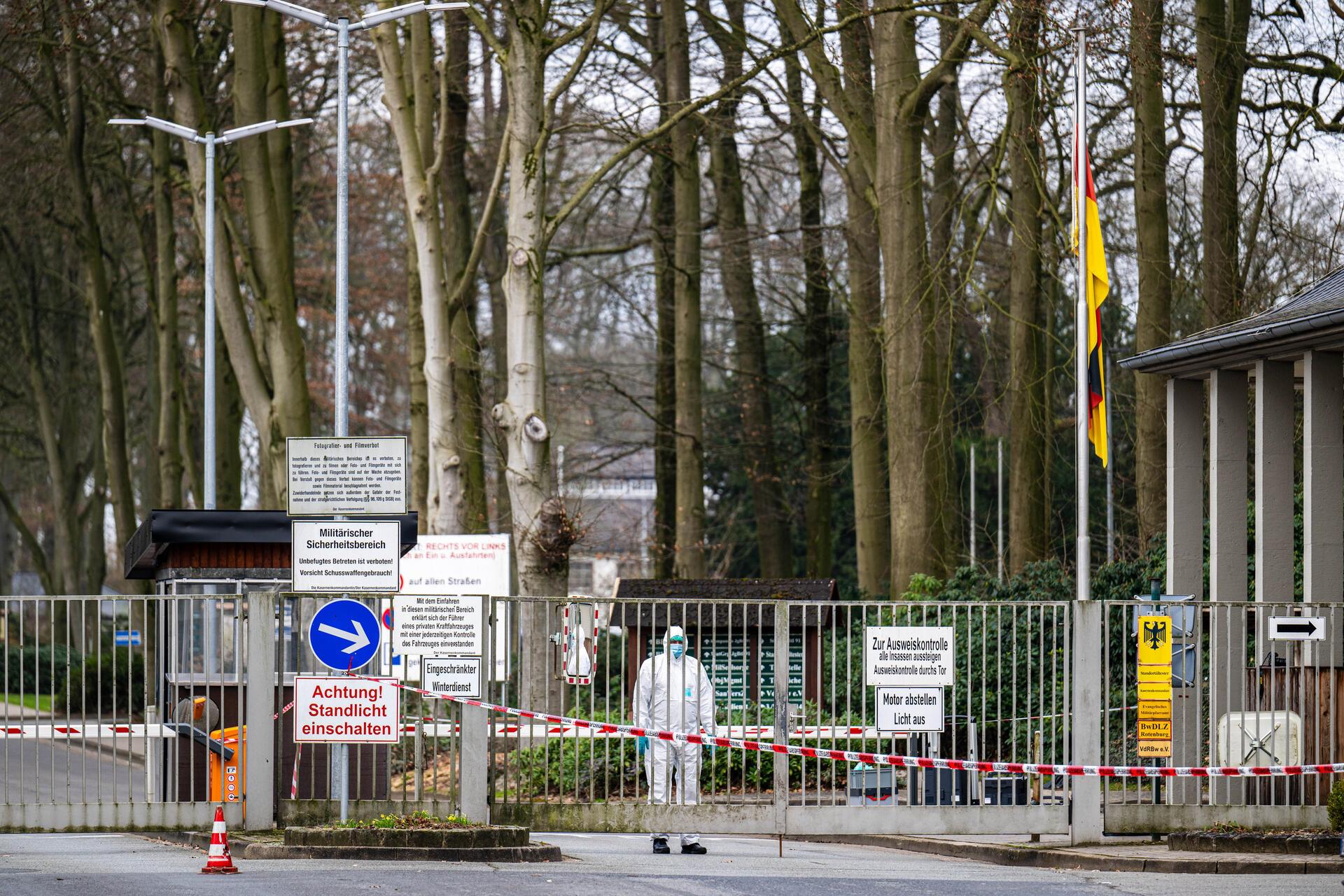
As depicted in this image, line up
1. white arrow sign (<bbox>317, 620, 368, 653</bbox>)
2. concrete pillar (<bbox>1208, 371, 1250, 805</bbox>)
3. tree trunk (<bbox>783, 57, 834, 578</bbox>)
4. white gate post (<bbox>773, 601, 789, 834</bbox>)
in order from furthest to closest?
tree trunk (<bbox>783, 57, 834, 578</bbox>) < concrete pillar (<bbox>1208, 371, 1250, 805</bbox>) < white gate post (<bbox>773, 601, 789, 834</bbox>) < white arrow sign (<bbox>317, 620, 368, 653</bbox>)

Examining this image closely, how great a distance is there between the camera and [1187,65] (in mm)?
23266

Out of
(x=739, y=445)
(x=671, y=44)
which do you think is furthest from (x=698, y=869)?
(x=739, y=445)

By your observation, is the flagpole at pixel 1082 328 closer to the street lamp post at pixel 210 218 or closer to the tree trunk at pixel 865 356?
the tree trunk at pixel 865 356

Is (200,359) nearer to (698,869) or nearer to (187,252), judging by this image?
(187,252)

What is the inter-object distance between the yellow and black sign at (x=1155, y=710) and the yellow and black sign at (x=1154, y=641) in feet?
0.96

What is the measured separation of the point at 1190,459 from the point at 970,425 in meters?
21.7

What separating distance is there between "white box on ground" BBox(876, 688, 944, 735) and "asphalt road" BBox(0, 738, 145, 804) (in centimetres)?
556

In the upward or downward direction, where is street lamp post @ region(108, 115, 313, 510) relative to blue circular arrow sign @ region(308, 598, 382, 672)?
upward

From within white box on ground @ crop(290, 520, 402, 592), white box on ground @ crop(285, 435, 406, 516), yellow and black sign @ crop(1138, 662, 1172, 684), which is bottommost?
yellow and black sign @ crop(1138, 662, 1172, 684)

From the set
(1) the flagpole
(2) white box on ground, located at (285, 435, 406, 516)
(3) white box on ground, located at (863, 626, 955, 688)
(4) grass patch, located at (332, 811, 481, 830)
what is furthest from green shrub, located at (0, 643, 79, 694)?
(1) the flagpole

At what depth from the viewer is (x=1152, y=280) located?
987 inches

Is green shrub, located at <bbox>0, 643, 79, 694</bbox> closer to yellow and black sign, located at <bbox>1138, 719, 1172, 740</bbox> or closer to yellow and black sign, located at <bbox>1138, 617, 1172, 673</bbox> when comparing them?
yellow and black sign, located at <bbox>1138, 617, 1172, 673</bbox>

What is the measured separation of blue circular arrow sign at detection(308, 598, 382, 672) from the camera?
1427cm

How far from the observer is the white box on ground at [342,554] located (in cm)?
1449
